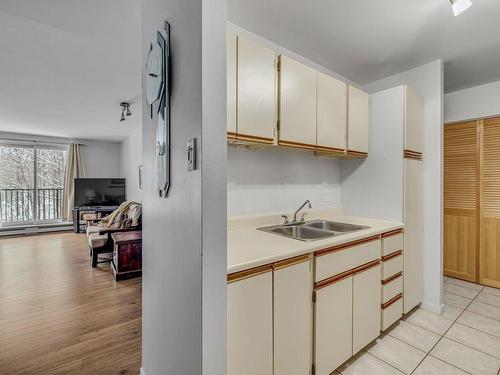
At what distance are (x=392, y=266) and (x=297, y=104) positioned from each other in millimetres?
1498

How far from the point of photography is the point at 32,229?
19.3ft

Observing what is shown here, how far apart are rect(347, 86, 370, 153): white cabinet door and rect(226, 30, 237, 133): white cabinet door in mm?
1188

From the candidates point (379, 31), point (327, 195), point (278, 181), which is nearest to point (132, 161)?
point (278, 181)

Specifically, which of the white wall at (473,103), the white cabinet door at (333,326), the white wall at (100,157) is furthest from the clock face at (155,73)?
the white wall at (100,157)

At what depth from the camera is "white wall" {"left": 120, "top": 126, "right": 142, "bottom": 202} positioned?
5.11 meters

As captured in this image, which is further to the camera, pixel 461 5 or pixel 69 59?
pixel 69 59

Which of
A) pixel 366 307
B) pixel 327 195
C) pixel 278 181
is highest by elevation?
pixel 278 181

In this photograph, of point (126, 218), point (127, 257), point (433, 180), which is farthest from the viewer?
point (126, 218)

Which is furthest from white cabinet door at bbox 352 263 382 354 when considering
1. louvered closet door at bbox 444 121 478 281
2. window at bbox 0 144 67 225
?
window at bbox 0 144 67 225

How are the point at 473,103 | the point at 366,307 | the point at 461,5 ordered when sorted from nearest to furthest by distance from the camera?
1. the point at 461,5
2. the point at 366,307
3. the point at 473,103

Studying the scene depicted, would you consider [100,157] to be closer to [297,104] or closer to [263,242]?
[297,104]

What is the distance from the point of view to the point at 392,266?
77.9 inches

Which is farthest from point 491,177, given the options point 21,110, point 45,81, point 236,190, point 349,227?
point 21,110

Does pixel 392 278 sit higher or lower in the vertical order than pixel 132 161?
lower
